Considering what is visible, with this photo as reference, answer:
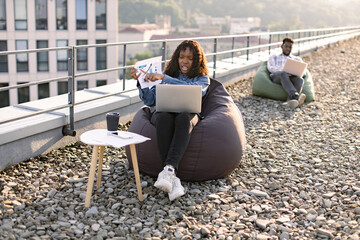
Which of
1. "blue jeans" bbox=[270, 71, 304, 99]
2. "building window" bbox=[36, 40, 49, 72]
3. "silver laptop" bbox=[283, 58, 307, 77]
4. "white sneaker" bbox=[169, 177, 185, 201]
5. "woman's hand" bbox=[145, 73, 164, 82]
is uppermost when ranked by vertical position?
"woman's hand" bbox=[145, 73, 164, 82]

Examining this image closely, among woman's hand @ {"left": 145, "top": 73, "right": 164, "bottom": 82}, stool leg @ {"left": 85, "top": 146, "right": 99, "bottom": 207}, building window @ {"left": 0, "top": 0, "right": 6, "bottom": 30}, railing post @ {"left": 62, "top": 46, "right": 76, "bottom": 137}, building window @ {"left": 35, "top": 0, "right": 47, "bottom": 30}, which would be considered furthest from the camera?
building window @ {"left": 35, "top": 0, "right": 47, "bottom": 30}

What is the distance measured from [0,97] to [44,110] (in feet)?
75.0

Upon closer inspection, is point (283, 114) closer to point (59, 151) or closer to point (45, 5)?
point (59, 151)

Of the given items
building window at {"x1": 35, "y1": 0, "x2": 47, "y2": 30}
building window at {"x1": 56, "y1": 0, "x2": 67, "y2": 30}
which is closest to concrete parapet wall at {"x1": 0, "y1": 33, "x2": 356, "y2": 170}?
building window at {"x1": 35, "y1": 0, "x2": 47, "y2": 30}

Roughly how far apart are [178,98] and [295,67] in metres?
4.39

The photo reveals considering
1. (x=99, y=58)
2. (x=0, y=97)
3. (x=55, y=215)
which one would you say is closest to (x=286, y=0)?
(x=99, y=58)

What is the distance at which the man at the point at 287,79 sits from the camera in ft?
26.2

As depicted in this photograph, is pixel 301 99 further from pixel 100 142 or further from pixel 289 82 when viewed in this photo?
pixel 100 142

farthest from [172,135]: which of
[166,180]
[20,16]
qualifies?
[20,16]

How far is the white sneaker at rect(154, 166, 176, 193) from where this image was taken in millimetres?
3930

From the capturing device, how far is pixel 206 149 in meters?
4.32

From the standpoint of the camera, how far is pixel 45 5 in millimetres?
29656

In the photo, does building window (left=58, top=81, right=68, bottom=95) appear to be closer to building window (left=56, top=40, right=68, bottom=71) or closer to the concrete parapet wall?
building window (left=56, top=40, right=68, bottom=71)

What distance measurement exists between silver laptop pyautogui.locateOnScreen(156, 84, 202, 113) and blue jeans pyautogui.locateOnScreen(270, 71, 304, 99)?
399 cm
